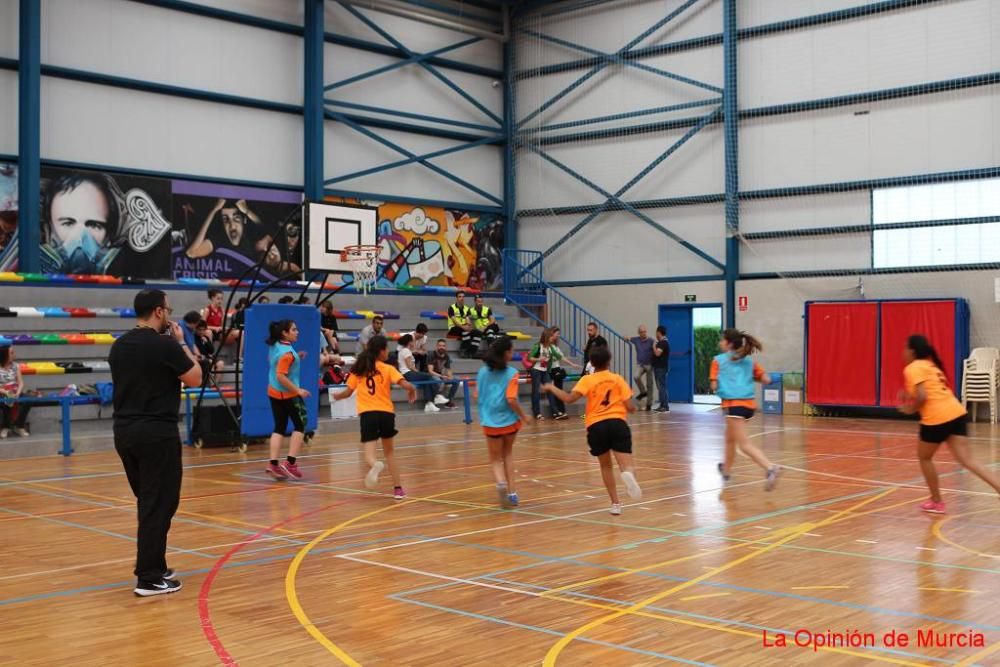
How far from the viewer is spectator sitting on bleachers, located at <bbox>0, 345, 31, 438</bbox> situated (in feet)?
55.7

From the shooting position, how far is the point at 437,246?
29.7 metres

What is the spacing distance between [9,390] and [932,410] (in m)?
13.9

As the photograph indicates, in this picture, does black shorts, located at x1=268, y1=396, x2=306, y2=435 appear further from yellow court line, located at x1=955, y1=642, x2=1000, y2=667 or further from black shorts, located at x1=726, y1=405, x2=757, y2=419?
yellow court line, located at x1=955, y1=642, x2=1000, y2=667

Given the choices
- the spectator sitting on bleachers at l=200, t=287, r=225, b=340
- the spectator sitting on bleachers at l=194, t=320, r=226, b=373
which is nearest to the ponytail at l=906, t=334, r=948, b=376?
the spectator sitting on bleachers at l=194, t=320, r=226, b=373

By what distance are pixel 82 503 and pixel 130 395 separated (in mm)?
5130

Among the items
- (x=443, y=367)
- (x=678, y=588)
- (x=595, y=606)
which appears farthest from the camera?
(x=443, y=367)

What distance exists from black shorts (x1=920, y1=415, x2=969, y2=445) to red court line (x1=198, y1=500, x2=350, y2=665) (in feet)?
20.1

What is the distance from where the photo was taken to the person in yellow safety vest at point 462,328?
2512cm

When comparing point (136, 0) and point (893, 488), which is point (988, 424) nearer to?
point (893, 488)

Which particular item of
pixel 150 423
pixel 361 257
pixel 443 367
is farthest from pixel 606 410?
pixel 443 367

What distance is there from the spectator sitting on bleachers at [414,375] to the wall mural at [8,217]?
8.29m

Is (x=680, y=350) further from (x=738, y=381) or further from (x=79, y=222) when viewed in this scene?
(x=738, y=381)

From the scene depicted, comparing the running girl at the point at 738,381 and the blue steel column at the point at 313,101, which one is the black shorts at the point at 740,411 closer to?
the running girl at the point at 738,381

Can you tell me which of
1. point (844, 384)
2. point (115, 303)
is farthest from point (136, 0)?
point (844, 384)
